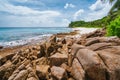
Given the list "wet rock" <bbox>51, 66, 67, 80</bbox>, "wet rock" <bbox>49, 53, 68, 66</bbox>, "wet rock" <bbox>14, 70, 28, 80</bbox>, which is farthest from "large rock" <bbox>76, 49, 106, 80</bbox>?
"wet rock" <bbox>14, 70, 28, 80</bbox>

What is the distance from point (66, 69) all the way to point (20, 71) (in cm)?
317

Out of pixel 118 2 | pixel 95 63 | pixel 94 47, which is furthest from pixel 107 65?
pixel 118 2

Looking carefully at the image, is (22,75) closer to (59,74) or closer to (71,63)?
(59,74)

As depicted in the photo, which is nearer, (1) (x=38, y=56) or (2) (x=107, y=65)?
(2) (x=107, y=65)

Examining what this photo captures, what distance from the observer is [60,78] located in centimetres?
1078

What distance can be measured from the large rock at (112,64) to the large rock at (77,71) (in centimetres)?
126

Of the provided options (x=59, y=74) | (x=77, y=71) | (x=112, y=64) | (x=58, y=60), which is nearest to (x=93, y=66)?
(x=112, y=64)

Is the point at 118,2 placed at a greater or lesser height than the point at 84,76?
greater

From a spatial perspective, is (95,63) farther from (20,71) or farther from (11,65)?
(11,65)

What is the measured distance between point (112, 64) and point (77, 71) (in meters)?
1.98

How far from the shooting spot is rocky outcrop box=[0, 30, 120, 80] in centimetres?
974

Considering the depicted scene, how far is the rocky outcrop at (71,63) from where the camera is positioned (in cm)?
974

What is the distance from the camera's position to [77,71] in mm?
10766

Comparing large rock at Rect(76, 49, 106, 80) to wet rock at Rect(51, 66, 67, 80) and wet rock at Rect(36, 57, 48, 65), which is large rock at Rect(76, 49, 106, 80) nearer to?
wet rock at Rect(51, 66, 67, 80)
